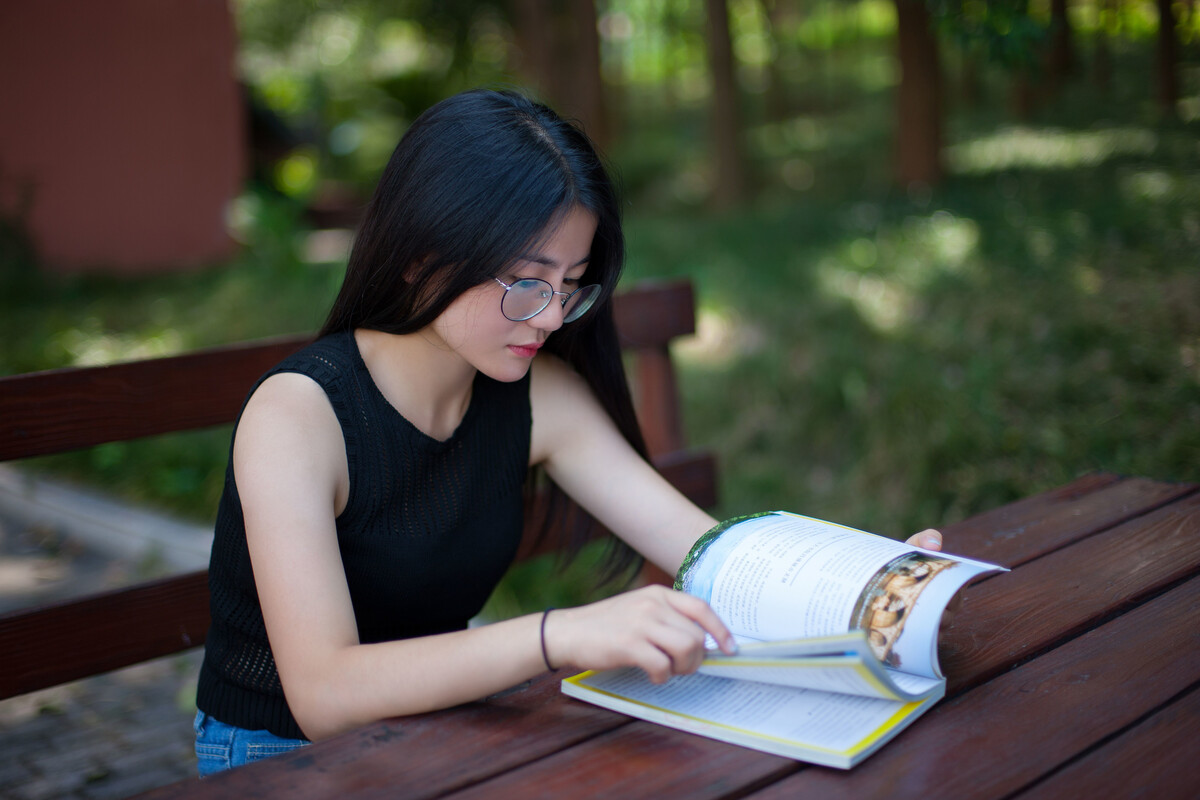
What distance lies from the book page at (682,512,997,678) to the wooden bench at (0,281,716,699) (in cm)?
121

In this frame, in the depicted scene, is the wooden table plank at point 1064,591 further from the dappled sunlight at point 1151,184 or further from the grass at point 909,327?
the dappled sunlight at point 1151,184

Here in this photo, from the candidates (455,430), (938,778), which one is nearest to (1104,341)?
(455,430)

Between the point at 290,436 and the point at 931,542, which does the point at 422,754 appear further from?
the point at 931,542

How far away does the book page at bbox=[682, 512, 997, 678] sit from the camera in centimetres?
130

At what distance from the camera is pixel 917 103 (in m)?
6.81

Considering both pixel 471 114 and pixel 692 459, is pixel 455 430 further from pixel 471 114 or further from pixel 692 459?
pixel 692 459

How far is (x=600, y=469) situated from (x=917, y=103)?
220 inches

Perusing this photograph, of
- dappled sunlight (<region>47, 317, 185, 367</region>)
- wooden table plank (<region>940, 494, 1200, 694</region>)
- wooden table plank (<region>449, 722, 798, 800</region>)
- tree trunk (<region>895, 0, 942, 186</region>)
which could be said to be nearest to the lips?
wooden table plank (<region>449, 722, 798, 800</region>)

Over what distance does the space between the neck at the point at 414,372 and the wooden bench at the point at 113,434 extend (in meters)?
0.59

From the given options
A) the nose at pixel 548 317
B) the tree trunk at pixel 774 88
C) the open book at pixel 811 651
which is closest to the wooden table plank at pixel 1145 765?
the open book at pixel 811 651

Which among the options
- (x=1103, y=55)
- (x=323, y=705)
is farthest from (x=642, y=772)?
(x=1103, y=55)

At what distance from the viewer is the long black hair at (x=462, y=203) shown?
159cm

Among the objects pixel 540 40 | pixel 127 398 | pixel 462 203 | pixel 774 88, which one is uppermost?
pixel 540 40

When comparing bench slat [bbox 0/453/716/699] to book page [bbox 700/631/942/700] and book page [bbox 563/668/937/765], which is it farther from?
book page [bbox 700/631/942/700]
